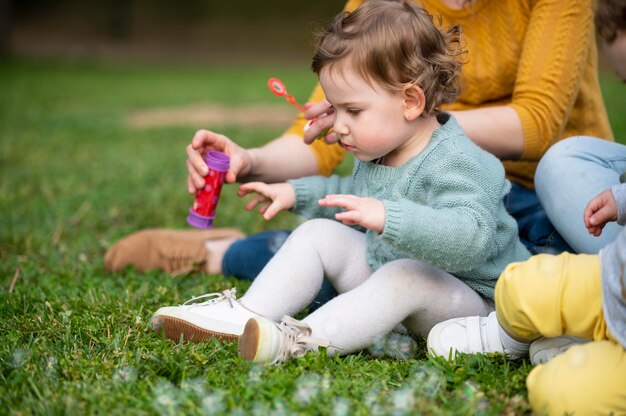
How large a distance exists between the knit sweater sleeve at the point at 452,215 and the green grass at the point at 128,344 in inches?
9.9

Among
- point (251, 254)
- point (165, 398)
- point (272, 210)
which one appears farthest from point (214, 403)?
point (251, 254)

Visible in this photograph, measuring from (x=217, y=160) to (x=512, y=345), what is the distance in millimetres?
1003

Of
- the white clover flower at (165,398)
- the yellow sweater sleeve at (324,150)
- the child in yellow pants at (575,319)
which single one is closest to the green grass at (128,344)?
the white clover flower at (165,398)

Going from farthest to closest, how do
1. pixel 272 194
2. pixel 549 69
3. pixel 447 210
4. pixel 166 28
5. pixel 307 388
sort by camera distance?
pixel 166 28
pixel 549 69
pixel 272 194
pixel 447 210
pixel 307 388

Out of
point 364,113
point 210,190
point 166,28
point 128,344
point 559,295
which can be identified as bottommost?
point 166,28

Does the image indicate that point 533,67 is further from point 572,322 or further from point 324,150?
point 572,322

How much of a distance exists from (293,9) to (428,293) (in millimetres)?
28303

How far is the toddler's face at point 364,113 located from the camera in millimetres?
2047

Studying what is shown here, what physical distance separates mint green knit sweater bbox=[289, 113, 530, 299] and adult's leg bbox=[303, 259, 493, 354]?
0.06 metres

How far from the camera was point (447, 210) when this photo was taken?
6.35 ft

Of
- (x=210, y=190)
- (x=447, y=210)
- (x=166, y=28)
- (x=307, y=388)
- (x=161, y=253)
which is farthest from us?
(x=166, y=28)

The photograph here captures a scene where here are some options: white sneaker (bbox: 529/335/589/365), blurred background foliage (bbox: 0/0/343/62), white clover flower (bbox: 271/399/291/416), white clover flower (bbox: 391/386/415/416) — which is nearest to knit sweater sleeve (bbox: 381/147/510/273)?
white sneaker (bbox: 529/335/589/365)

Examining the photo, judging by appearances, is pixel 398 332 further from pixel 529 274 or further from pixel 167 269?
pixel 167 269

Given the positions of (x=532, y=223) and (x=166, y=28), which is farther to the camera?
(x=166, y=28)
